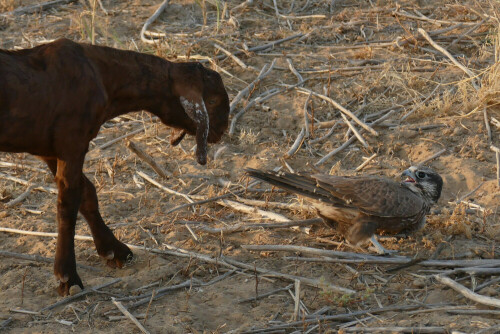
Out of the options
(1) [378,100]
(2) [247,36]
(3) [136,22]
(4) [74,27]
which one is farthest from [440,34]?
(4) [74,27]

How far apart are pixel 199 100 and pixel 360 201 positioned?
1289mm

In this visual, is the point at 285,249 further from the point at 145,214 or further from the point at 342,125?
the point at 342,125

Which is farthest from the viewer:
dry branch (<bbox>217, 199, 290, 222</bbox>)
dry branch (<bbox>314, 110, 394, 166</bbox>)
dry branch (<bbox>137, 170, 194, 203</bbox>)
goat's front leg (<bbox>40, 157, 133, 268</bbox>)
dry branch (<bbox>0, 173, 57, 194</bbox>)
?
dry branch (<bbox>314, 110, 394, 166</bbox>)

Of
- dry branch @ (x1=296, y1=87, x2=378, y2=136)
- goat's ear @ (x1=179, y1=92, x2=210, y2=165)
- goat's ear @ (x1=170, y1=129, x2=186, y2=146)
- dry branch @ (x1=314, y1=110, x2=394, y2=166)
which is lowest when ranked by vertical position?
dry branch @ (x1=314, y1=110, x2=394, y2=166)

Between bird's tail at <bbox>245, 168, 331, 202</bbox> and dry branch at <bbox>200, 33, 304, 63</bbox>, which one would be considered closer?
bird's tail at <bbox>245, 168, 331, 202</bbox>

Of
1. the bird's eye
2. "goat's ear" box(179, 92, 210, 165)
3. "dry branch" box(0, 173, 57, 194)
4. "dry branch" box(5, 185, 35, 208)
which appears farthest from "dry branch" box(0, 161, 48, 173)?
the bird's eye

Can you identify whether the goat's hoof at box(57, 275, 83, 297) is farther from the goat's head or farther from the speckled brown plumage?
the speckled brown plumage

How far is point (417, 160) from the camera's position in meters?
6.63

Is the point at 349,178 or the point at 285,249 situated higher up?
the point at 349,178

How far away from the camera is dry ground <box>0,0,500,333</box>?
465cm

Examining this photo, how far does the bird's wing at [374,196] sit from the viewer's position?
5.21 metres

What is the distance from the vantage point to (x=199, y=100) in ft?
16.4

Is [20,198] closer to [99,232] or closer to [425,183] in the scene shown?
[99,232]

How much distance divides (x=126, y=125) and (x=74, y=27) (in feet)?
6.60
